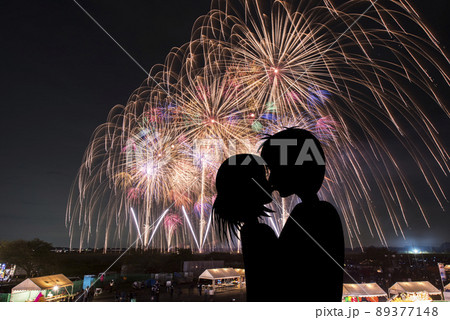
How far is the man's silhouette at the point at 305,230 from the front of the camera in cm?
221

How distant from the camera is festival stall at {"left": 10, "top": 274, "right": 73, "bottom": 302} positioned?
13639mm

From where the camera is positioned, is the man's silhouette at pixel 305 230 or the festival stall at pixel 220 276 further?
the festival stall at pixel 220 276

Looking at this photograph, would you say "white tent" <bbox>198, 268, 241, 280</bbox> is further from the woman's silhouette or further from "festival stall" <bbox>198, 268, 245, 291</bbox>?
the woman's silhouette

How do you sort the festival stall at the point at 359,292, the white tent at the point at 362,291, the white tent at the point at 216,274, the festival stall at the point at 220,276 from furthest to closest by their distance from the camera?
1. the festival stall at the point at 220,276
2. the white tent at the point at 216,274
3. the white tent at the point at 362,291
4. the festival stall at the point at 359,292

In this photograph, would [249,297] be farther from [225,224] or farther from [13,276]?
[13,276]

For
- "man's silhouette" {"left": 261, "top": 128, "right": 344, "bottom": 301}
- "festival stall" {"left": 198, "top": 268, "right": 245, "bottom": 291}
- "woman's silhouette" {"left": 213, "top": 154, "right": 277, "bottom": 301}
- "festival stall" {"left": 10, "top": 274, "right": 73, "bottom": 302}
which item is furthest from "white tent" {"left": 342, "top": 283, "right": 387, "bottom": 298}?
"festival stall" {"left": 10, "top": 274, "right": 73, "bottom": 302}

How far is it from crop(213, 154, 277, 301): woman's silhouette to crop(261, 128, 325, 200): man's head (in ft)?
0.45

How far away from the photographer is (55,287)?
15781mm

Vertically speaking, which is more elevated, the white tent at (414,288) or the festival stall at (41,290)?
the festival stall at (41,290)

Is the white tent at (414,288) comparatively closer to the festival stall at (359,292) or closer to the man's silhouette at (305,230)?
the festival stall at (359,292)

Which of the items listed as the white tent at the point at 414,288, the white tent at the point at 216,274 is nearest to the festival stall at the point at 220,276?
the white tent at the point at 216,274

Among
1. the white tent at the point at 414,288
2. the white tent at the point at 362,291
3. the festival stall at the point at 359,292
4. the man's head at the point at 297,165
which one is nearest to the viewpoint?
the man's head at the point at 297,165

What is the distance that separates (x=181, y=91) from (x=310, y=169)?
1748 cm
